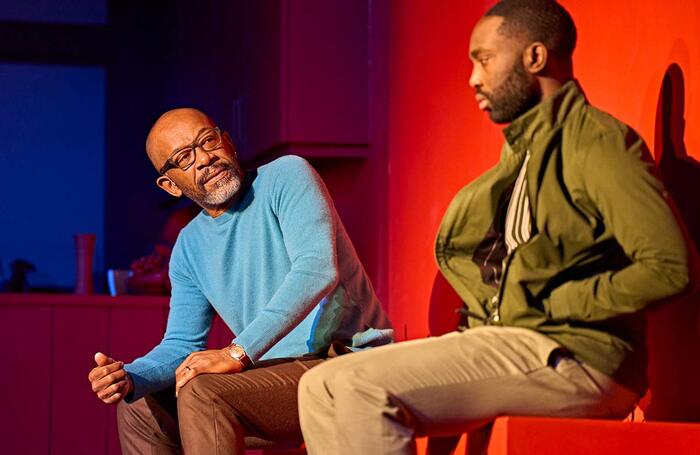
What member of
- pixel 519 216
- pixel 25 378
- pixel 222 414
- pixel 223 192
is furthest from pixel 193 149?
pixel 25 378

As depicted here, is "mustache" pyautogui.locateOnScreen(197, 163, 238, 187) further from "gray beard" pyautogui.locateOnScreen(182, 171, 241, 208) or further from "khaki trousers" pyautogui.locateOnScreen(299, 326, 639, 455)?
"khaki trousers" pyautogui.locateOnScreen(299, 326, 639, 455)

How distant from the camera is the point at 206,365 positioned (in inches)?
96.7

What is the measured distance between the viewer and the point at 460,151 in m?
3.33

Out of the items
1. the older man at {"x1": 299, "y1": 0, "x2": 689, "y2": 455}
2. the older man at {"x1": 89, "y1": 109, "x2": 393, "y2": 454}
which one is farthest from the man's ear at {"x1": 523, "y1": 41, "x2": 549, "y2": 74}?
the older man at {"x1": 89, "y1": 109, "x2": 393, "y2": 454}

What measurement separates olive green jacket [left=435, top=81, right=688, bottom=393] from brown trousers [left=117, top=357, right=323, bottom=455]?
626mm

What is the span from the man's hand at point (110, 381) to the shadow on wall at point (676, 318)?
1.10 metres

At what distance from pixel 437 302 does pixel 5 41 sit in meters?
5.50

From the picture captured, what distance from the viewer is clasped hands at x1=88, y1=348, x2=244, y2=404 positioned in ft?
8.04

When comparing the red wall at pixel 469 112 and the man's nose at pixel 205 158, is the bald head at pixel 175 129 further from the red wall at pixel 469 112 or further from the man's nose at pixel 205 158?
the red wall at pixel 469 112

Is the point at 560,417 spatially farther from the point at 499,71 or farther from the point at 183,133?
the point at 183,133

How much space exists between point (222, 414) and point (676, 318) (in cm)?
88

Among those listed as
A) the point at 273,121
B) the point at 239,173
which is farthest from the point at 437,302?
the point at 273,121

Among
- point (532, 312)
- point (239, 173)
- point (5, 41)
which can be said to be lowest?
point (532, 312)

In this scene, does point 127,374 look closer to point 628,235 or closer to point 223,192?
point 223,192
